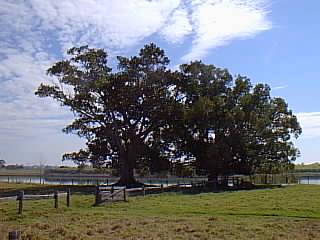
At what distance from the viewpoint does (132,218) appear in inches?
793

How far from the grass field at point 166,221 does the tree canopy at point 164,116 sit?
25.9m

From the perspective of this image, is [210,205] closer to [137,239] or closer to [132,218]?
[132,218]

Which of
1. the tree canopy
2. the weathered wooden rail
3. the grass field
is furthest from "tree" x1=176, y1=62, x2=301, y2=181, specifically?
the grass field

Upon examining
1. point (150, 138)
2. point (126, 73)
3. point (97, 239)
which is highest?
point (126, 73)

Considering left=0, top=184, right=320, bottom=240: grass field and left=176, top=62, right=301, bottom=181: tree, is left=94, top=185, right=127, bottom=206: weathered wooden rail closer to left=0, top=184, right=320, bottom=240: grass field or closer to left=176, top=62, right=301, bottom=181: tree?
left=0, top=184, right=320, bottom=240: grass field

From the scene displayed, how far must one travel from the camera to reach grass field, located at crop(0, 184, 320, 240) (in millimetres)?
15742

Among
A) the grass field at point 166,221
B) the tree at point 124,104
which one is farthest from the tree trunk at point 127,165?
the grass field at point 166,221

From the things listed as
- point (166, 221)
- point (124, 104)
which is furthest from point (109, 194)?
point (124, 104)

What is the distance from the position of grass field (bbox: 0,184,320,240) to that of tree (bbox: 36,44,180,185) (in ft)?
87.0

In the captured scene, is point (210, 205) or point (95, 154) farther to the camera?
point (95, 154)

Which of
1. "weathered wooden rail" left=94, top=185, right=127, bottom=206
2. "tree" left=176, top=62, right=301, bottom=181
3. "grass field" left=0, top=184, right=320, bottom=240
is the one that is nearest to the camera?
"grass field" left=0, top=184, right=320, bottom=240

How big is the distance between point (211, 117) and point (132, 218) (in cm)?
3244

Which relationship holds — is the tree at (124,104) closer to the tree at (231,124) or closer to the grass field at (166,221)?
the tree at (231,124)

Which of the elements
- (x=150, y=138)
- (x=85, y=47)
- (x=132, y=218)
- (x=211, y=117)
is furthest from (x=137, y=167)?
(x=132, y=218)
